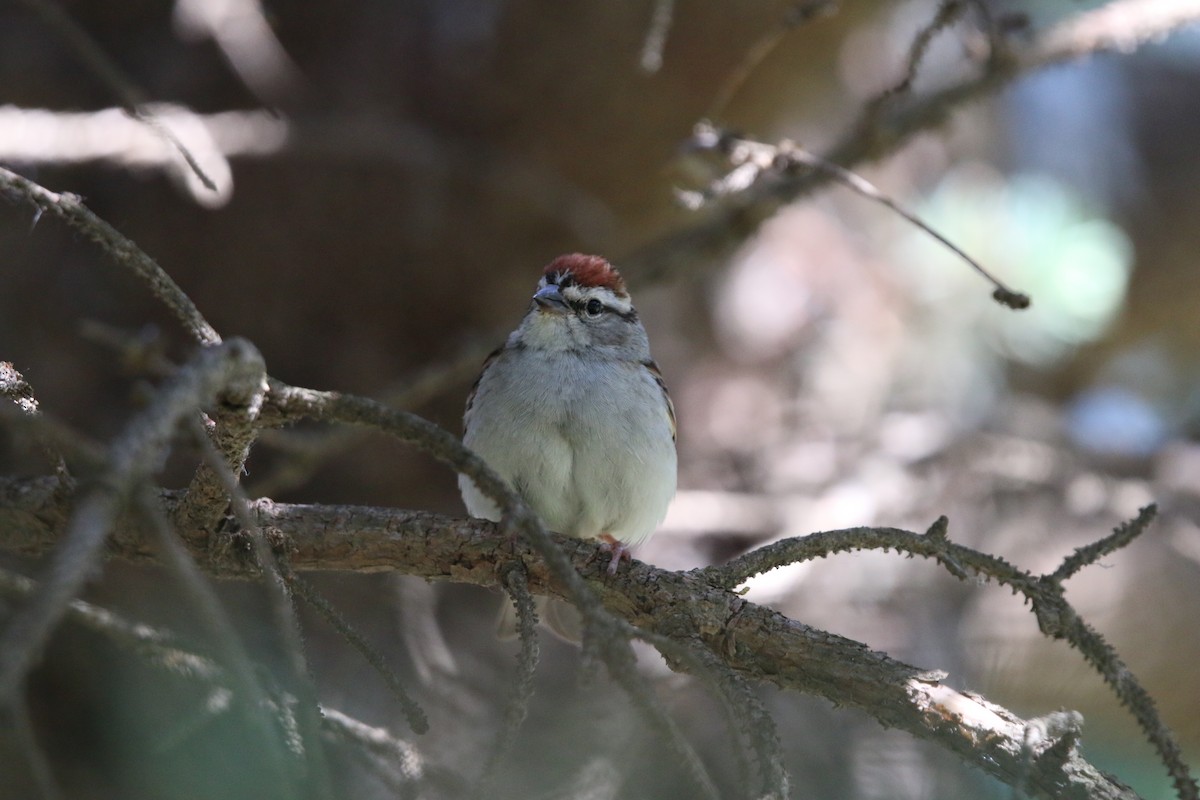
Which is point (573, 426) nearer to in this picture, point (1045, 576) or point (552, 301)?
point (552, 301)

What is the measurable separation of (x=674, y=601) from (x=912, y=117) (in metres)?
3.20

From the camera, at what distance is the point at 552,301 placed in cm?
455

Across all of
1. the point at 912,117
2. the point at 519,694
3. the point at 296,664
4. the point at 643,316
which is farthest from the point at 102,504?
the point at 643,316

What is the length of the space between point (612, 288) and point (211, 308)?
2357 millimetres

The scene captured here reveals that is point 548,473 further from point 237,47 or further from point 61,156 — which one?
point 237,47

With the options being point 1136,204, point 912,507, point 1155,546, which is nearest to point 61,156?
point 912,507

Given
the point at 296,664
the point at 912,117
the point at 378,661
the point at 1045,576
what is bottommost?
the point at 296,664

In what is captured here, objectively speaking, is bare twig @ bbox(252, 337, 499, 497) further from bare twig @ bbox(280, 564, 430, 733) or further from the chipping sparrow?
bare twig @ bbox(280, 564, 430, 733)

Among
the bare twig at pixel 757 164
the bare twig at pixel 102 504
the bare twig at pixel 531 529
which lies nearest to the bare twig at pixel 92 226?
the bare twig at pixel 531 529

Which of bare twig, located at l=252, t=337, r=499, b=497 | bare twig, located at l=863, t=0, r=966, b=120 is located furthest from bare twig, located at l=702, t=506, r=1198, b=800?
bare twig, located at l=252, t=337, r=499, b=497

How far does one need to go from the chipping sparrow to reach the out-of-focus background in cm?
35

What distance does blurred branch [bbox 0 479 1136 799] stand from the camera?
243 cm

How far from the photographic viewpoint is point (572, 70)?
234 inches

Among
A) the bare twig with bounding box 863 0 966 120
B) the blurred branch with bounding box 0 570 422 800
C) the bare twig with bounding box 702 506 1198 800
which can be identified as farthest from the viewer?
the bare twig with bounding box 863 0 966 120
